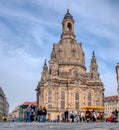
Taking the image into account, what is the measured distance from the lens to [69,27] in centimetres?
10856

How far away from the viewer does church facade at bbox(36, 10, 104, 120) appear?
9219 cm

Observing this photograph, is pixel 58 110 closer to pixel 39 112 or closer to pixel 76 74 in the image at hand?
pixel 76 74

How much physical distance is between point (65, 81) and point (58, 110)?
9000 mm

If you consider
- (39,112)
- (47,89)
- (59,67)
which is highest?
(59,67)

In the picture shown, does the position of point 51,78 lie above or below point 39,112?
above

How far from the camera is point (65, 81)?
9494 cm

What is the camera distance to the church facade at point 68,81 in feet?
302

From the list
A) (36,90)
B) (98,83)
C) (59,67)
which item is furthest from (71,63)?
(36,90)

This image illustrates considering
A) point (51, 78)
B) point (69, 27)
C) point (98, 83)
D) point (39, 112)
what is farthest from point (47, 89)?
point (39, 112)

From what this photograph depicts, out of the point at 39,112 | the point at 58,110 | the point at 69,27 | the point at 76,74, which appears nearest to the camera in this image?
Answer: the point at 39,112

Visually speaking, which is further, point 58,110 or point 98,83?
point 98,83

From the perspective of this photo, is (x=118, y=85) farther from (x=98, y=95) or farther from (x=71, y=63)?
(x=71, y=63)

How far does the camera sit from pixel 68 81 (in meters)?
94.8

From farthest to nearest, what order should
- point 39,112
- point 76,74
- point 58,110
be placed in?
point 76,74 → point 58,110 → point 39,112
